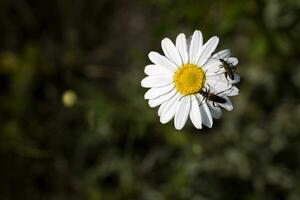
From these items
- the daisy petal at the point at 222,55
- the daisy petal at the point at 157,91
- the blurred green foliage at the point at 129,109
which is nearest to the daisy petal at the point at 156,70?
the daisy petal at the point at 157,91

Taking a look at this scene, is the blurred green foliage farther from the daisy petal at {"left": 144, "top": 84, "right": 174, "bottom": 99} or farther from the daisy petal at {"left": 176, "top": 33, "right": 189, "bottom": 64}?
the daisy petal at {"left": 176, "top": 33, "right": 189, "bottom": 64}

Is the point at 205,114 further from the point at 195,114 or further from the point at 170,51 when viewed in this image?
the point at 170,51

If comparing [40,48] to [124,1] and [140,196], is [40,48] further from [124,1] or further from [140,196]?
[140,196]

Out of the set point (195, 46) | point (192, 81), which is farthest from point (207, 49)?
point (192, 81)

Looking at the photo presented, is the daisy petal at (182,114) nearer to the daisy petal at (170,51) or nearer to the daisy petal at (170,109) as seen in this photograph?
the daisy petal at (170,109)

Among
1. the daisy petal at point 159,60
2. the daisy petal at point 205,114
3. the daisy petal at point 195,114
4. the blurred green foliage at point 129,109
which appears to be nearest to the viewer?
the daisy petal at point 195,114

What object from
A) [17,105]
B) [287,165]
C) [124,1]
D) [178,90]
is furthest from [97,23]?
[178,90]
